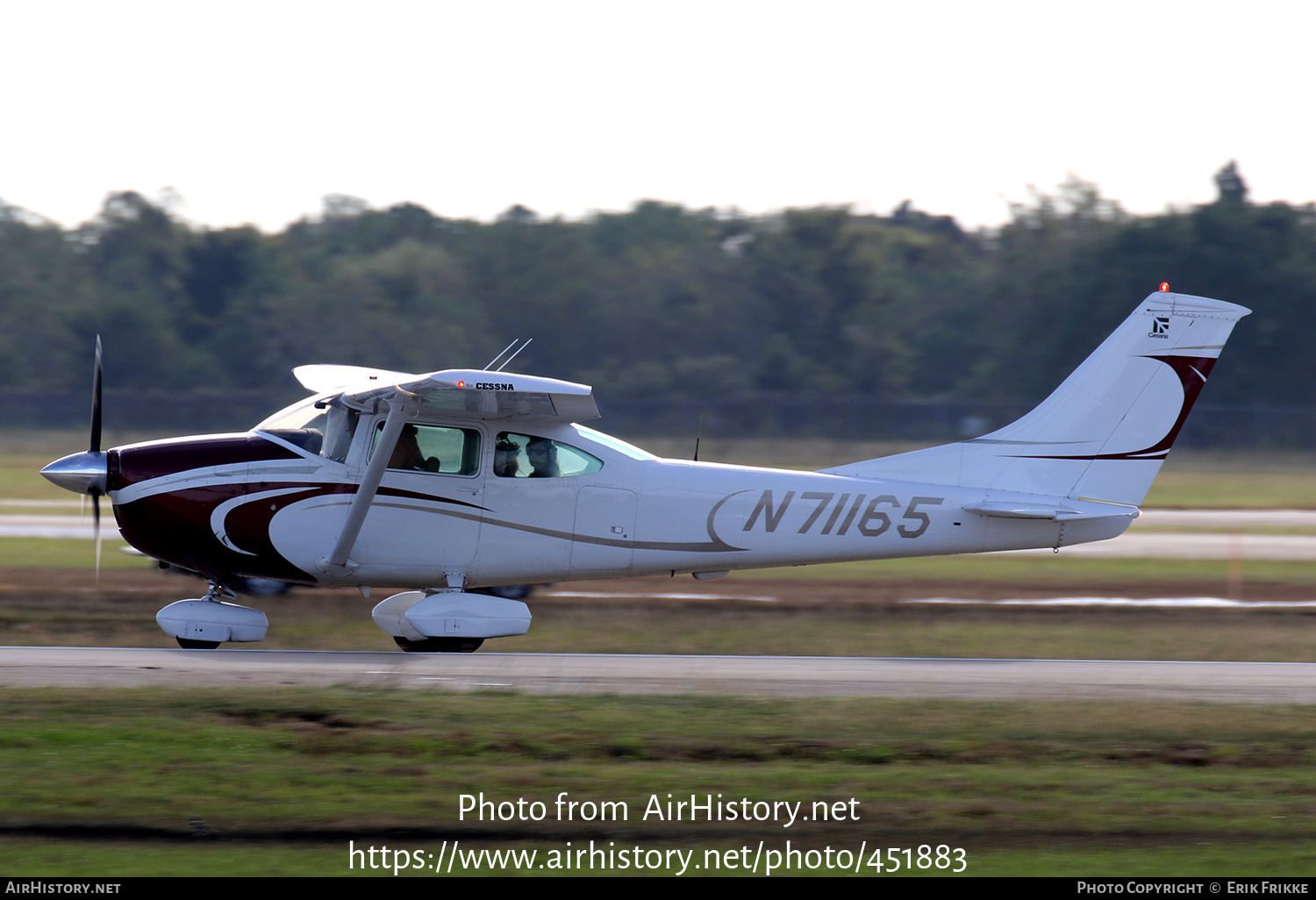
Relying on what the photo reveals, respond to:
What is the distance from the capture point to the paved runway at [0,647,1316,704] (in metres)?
10.1

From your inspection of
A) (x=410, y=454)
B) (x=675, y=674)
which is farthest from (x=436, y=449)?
(x=675, y=674)

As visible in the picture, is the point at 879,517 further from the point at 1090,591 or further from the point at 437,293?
the point at 437,293

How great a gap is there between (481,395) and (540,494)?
126 centimetres

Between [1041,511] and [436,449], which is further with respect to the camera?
[1041,511]

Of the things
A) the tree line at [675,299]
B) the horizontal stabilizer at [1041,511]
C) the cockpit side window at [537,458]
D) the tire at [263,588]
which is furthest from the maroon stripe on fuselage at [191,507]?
the tree line at [675,299]

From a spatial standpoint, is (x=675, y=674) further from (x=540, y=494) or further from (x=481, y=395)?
(x=481, y=395)

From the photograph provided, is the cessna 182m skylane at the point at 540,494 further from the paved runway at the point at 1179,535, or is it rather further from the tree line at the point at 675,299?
the tree line at the point at 675,299

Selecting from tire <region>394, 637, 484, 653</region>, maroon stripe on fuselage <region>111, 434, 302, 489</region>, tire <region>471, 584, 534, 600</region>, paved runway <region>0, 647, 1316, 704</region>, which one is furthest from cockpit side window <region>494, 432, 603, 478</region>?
tire <region>471, 584, 534, 600</region>

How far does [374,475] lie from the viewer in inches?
431

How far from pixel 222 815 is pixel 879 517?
6956 mm

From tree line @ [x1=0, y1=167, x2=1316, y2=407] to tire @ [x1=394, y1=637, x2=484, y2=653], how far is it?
39.8 m

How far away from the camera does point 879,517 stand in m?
12.0

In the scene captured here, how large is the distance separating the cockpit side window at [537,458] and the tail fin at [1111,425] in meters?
2.57

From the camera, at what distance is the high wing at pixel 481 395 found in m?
9.94
